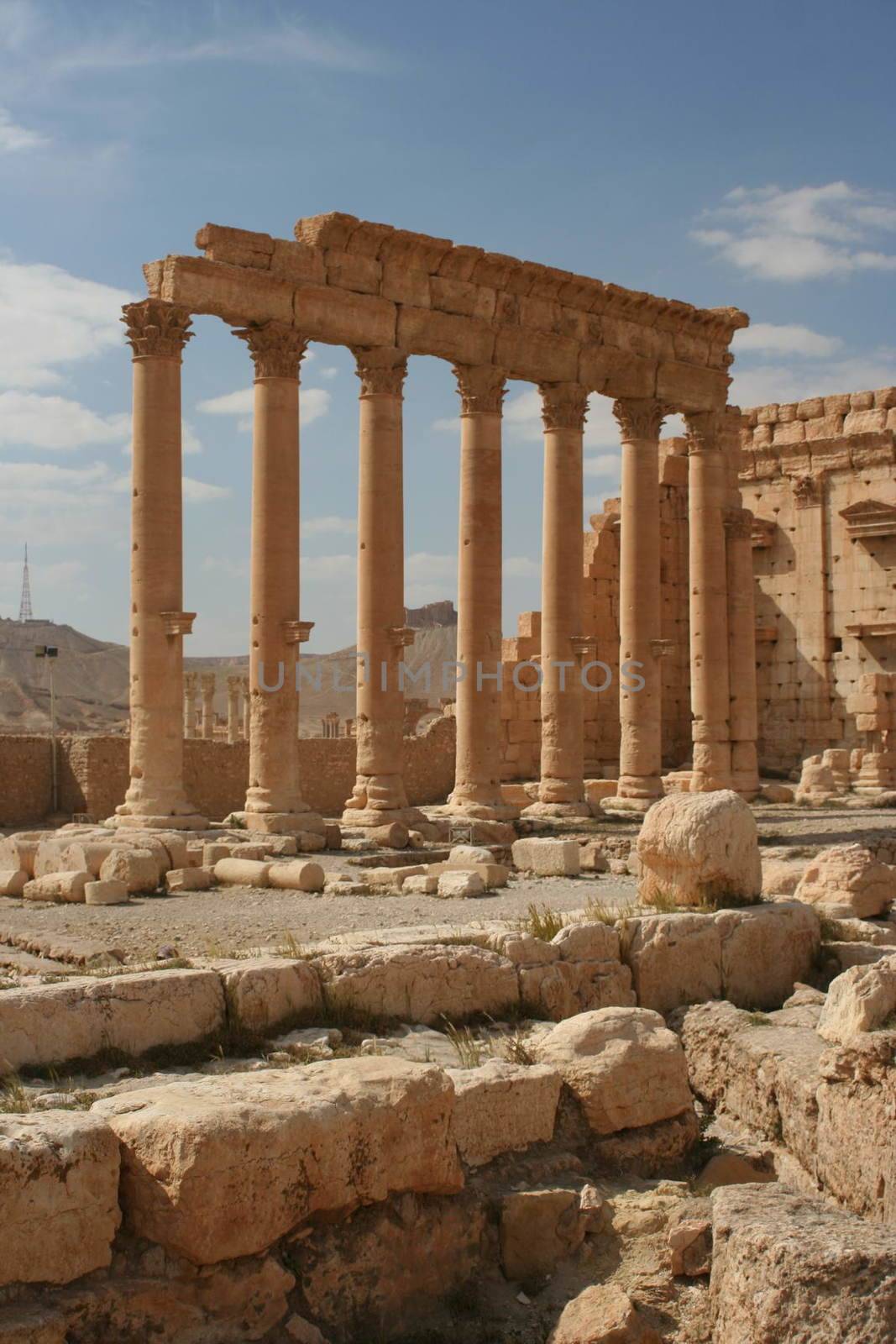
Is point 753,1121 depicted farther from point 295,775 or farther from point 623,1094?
point 295,775

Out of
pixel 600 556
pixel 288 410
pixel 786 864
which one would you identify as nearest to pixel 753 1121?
pixel 786 864

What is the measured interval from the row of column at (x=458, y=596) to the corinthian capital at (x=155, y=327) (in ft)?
0.09

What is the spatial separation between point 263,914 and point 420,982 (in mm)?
5886

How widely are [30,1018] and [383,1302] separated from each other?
2617 millimetres

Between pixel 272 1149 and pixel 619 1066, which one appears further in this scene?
pixel 619 1066

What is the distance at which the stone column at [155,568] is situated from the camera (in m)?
21.2

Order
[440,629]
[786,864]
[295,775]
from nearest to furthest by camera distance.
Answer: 1. [786,864]
2. [295,775]
3. [440,629]

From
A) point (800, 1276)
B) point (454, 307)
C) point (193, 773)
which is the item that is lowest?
point (800, 1276)

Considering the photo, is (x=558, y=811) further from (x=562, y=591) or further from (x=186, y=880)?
(x=186, y=880)

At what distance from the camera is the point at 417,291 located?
78.8ft

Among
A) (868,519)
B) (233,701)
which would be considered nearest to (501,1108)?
(868,519)

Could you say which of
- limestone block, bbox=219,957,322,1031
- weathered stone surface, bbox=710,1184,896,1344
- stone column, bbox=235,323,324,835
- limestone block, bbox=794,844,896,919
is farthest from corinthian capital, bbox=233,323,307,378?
weathered stone surface, bbox=710,1184,896,1344

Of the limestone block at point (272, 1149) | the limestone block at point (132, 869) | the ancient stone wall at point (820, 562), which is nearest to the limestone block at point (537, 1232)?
the limestone block at point (272, 1149)

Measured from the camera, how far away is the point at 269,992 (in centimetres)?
923
